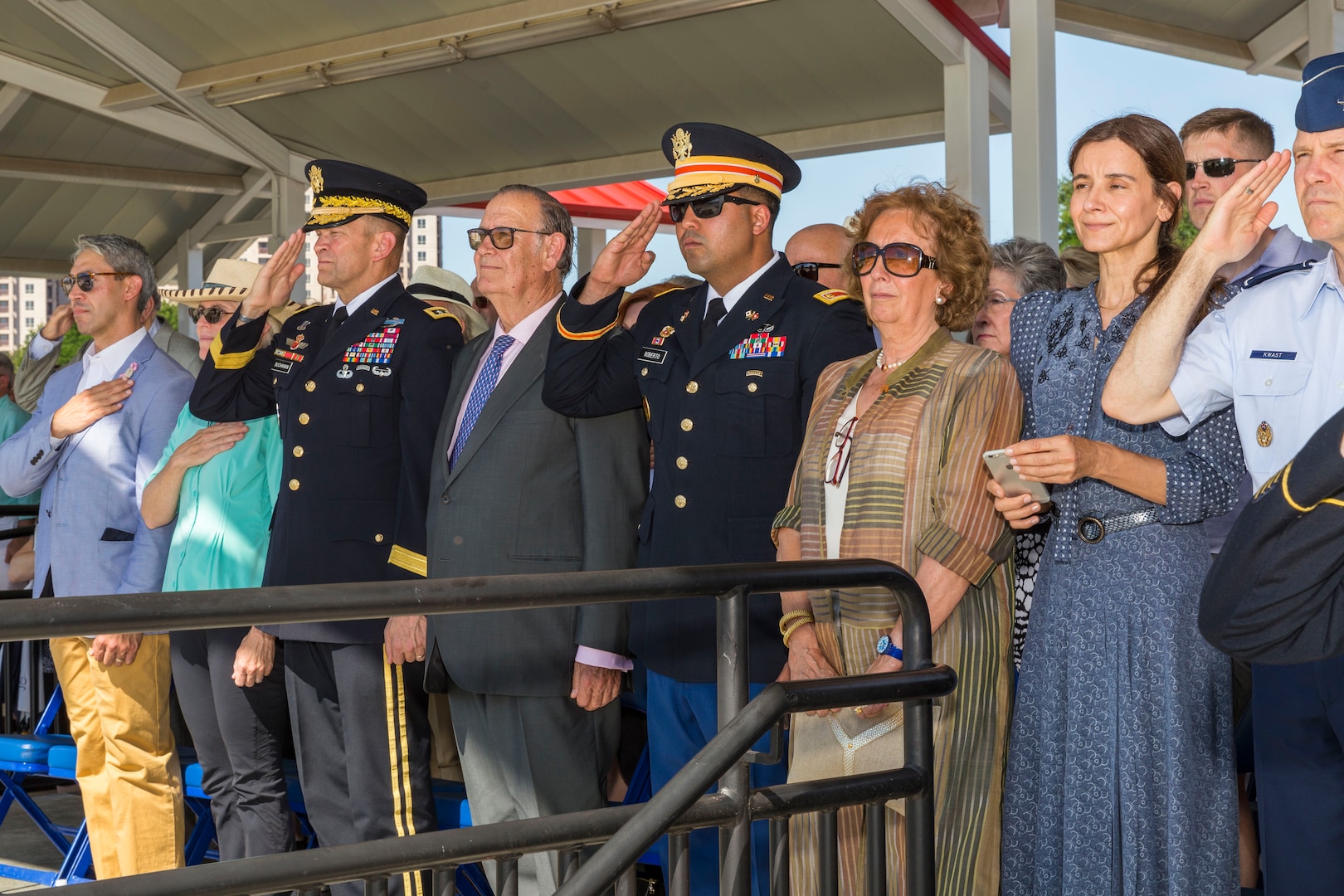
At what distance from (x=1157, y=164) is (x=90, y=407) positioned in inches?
128

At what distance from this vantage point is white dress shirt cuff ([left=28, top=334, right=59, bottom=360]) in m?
6.74

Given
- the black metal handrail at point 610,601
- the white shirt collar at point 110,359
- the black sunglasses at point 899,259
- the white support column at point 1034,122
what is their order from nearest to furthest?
the black metal handrail at point 610,601 → the black sunglasses at point 899,259 → the white shirt collar at point 110,359 → the white support column at point 1034,122

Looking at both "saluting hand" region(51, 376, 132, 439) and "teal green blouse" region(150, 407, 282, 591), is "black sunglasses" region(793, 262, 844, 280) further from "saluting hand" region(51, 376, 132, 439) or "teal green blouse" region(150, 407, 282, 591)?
"saluting hand" region(51, 376, 132, 439)

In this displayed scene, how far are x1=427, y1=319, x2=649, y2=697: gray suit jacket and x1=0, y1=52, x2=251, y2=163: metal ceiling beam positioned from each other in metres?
8.71

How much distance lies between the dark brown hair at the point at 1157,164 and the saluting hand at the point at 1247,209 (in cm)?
29

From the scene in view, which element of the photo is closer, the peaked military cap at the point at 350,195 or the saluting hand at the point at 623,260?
the saluting hand at the point at 623,260

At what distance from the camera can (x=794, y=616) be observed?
9.18 feet

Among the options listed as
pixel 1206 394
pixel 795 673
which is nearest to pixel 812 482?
pixel 795 673

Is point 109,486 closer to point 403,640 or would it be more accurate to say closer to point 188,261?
point 403,640

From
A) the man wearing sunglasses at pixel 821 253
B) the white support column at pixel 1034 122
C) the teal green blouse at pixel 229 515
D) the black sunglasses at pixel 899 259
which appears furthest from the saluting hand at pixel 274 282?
the white support column at pixel 1034 122

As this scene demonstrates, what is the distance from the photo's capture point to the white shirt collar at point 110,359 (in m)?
4.34

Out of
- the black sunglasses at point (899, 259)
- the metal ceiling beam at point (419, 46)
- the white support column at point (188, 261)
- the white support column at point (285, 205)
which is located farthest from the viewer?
the white support column at point (188, 261)

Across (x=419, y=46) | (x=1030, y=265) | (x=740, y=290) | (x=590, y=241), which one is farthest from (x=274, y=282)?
(x=590, y=241)

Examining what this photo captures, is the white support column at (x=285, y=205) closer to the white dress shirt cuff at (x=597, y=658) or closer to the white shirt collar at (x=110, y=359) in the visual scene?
the white shirt collar at (x=110, y=359)
